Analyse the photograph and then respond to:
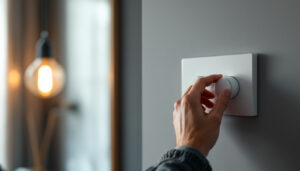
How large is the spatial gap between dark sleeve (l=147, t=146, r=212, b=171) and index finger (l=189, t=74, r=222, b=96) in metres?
0.07

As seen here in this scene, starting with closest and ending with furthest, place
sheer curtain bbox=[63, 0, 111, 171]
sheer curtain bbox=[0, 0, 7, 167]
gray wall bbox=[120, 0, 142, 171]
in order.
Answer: gray wall bbox=[120, 0, 142, 171] → sheer curtain bbox=[63, 0, 111, 171] → sheer curtain bbox=[0, 0, 7, 167]

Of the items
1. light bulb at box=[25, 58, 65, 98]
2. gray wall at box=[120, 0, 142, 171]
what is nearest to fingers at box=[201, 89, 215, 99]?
gray wall at box=[120, 0, 142, 171]

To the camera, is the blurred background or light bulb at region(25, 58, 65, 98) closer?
the blurred background

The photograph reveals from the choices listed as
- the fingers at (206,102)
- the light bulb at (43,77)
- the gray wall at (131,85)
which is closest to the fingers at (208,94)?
the fingers at (206,102)

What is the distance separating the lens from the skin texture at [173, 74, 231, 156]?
38cm

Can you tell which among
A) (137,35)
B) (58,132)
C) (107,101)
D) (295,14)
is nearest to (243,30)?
(295,14)

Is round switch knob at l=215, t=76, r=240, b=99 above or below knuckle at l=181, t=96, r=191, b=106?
above

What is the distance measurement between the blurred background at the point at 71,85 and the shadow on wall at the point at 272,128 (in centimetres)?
→ 93

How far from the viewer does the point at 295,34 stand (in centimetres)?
36

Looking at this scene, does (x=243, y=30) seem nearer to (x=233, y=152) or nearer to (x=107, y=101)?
(x=233, y=152)

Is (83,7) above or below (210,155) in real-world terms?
above

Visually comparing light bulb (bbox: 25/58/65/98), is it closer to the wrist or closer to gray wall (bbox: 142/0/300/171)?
gray wall (bbox: 142/0/300/171)

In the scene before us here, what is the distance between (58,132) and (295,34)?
1.99 m

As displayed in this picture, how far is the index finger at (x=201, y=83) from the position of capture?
40cm
